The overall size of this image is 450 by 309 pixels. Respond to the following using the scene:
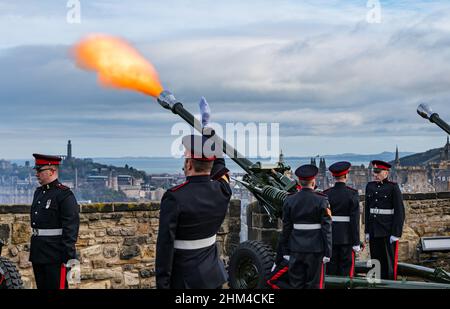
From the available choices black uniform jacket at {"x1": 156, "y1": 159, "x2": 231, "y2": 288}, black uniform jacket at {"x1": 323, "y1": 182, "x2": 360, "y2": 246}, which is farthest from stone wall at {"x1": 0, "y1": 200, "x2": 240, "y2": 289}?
black uniform jacket at {"x1": 156, "y1": 159, "x2": 231, "y2": 288}

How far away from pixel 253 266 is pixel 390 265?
210 centimetres

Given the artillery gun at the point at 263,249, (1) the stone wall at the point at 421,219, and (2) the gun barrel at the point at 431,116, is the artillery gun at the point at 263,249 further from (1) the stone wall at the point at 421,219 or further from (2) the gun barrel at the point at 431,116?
(1) the stone wall at the point at 421,219

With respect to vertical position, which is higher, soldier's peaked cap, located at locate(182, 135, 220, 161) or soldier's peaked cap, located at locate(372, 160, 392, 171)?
Result: soldier's peaked cap, located at locate(372, 160, 392, 171)

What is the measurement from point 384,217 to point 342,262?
117cm

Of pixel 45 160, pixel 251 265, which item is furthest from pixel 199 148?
pixel 251 265

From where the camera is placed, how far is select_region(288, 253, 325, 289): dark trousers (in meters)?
7.50

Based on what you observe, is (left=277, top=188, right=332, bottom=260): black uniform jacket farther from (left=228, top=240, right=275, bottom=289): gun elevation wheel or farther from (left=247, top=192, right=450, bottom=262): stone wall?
(left=247, top=192, right=450, bottom=262): stone wall

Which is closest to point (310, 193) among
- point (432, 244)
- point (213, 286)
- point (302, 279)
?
point (302, 279)

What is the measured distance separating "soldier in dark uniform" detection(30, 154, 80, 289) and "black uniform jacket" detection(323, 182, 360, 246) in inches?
122

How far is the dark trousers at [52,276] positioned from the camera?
7227mm

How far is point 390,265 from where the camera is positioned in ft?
32.2

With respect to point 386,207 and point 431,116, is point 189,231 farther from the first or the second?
point 431,116
